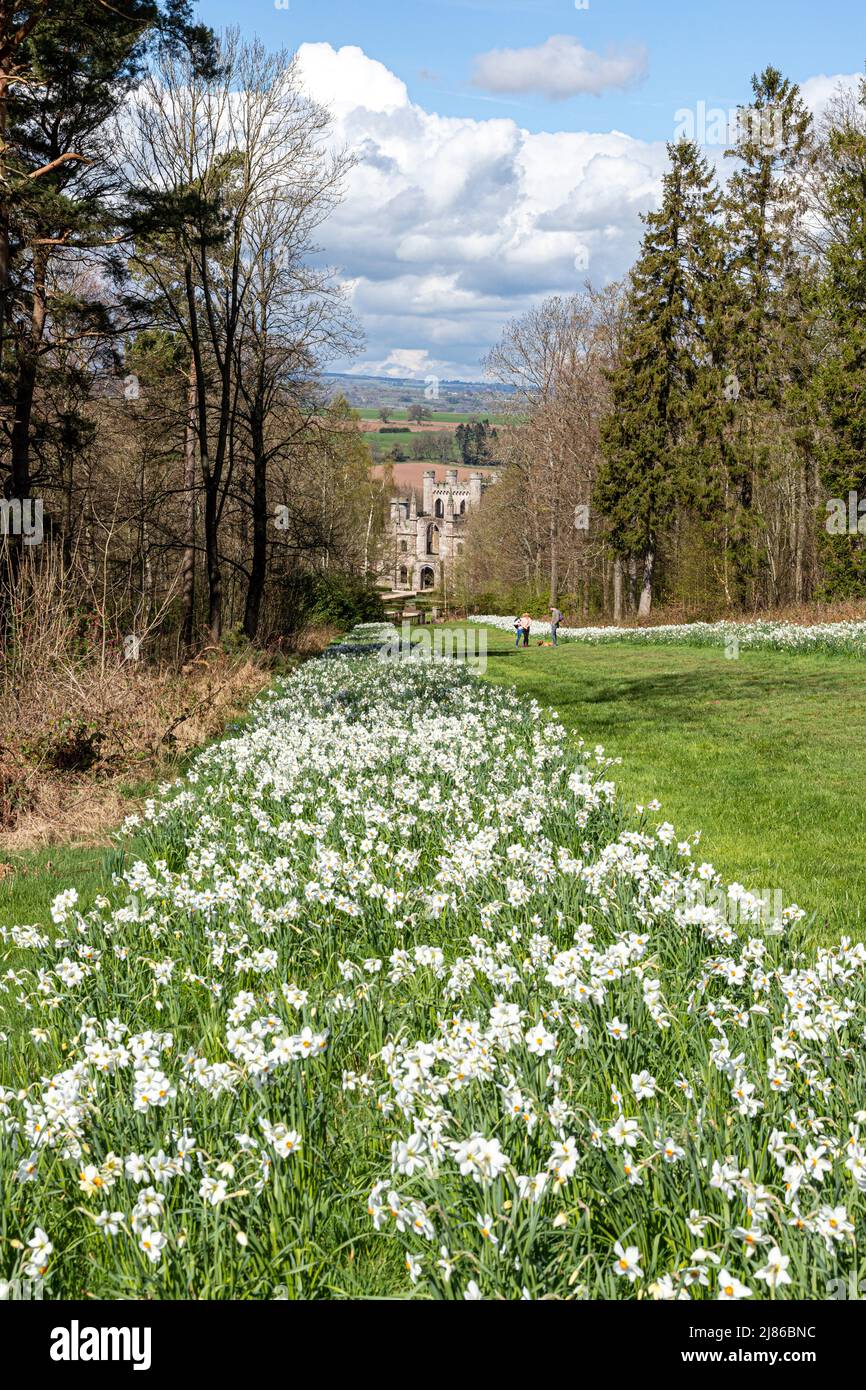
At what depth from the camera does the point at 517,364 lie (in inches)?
1794

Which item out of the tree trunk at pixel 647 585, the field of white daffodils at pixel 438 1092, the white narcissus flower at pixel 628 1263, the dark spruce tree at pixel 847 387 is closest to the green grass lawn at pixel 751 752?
the field of white daffodils at pixel 438 1092

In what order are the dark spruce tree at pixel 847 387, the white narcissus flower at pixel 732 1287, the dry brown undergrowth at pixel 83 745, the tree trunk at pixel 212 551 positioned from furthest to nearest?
the dark spruce tree at pixel 847 387
the tree trunk at pixel 212 551
the dry brown undergrowth at pixel 83 745
the white narcissus flower at pixel 732 1287

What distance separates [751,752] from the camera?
35.5ft

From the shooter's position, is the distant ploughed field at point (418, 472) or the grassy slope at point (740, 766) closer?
the grassy slope at point (740, 766)

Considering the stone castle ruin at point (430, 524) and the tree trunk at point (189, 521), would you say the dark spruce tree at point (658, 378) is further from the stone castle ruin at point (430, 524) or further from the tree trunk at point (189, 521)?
the stone castle ruin at point (430, 524)

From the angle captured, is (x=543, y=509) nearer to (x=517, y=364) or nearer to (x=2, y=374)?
(x=517, y=364)

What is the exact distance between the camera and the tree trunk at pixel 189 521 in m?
22.8

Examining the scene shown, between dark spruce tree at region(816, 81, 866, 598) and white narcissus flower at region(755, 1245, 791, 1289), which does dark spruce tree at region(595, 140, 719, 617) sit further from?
white narcissus flower at region(755, 1245, 791, 1289)

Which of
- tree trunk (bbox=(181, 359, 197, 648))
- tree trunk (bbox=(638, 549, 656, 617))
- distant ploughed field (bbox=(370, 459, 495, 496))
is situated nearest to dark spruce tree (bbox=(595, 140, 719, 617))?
tree trunk (bbox=(638, 549, 656, 617))

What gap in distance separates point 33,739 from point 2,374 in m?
9.23

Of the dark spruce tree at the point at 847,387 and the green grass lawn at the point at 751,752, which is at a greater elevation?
the dark spruce tree at the point at 847,387

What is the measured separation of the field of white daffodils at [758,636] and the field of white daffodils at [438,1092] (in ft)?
56.2
